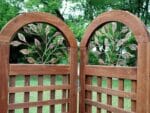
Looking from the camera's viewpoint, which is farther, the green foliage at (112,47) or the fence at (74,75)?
the green foliage at (112,47)

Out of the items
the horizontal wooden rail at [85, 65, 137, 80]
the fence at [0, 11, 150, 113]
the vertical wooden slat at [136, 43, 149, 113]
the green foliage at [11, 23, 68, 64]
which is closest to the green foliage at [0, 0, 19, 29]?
the green foliage at [11, 23, 68, 64]

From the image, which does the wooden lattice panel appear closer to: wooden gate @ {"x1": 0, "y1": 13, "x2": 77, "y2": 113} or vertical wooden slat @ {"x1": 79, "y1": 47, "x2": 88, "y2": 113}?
wooden gate @ {"x1": 0, "y1": 13, "x2": 77, "y2": 113}

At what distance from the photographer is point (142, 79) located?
72.8 inches

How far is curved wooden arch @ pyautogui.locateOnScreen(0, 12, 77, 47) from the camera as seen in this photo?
2.11 m

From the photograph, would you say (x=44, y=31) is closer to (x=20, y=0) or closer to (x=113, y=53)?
(x=113, y=53)

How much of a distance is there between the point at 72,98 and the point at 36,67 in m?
0.44

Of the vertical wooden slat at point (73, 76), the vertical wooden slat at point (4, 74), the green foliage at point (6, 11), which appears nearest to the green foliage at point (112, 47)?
the vertical wooden slat at point (73, 76)

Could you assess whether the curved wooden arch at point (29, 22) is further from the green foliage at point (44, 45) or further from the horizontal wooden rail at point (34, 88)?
the horizontal wooden rail at point (34, 88)

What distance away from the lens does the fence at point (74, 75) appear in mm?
1877

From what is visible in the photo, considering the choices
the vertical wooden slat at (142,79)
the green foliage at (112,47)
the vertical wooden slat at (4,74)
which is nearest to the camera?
the vertical wooden slat at (142,79)

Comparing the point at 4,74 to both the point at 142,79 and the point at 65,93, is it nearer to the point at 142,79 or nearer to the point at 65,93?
the point at 65,93

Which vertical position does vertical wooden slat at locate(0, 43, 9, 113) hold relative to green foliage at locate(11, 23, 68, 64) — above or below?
below

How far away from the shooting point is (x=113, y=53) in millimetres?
2285

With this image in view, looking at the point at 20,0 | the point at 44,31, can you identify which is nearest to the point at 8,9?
the point at 20,0
